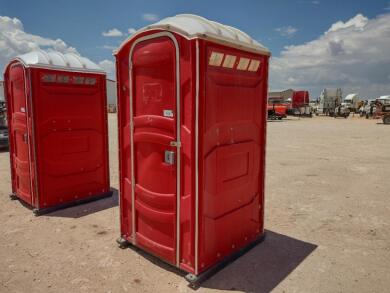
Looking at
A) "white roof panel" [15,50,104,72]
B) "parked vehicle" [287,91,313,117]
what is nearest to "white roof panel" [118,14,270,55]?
"white roof panel" [15,50,104,72]

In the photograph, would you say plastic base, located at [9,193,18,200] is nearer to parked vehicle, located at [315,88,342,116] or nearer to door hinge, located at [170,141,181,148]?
door hinge, located at [170,141,181,148]

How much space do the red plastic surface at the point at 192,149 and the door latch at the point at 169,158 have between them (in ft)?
0.20

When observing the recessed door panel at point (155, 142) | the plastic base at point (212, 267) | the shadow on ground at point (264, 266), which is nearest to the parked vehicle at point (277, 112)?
the shadow on ground at point (264, 266)

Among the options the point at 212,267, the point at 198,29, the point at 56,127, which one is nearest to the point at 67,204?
the point at 56,127

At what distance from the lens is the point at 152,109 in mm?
3271

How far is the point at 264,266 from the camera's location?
3455 mm

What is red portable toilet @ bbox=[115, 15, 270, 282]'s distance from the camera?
2908 millimetres

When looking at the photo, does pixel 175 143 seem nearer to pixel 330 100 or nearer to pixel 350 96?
pixel 330 100

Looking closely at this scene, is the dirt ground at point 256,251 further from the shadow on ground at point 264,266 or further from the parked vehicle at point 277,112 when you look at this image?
the parked vehicle at point 277,112

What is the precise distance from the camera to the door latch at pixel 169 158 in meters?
3.10

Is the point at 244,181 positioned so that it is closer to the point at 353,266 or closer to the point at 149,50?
the point at 353,266

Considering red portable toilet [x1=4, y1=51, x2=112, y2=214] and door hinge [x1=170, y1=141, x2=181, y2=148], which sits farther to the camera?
red portable toilet [x1=4, y1=51, x2=112, y2=214]

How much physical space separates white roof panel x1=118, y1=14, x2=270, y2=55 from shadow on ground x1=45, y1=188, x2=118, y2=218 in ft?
9.85

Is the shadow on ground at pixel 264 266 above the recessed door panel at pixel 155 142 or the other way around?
the other way around
